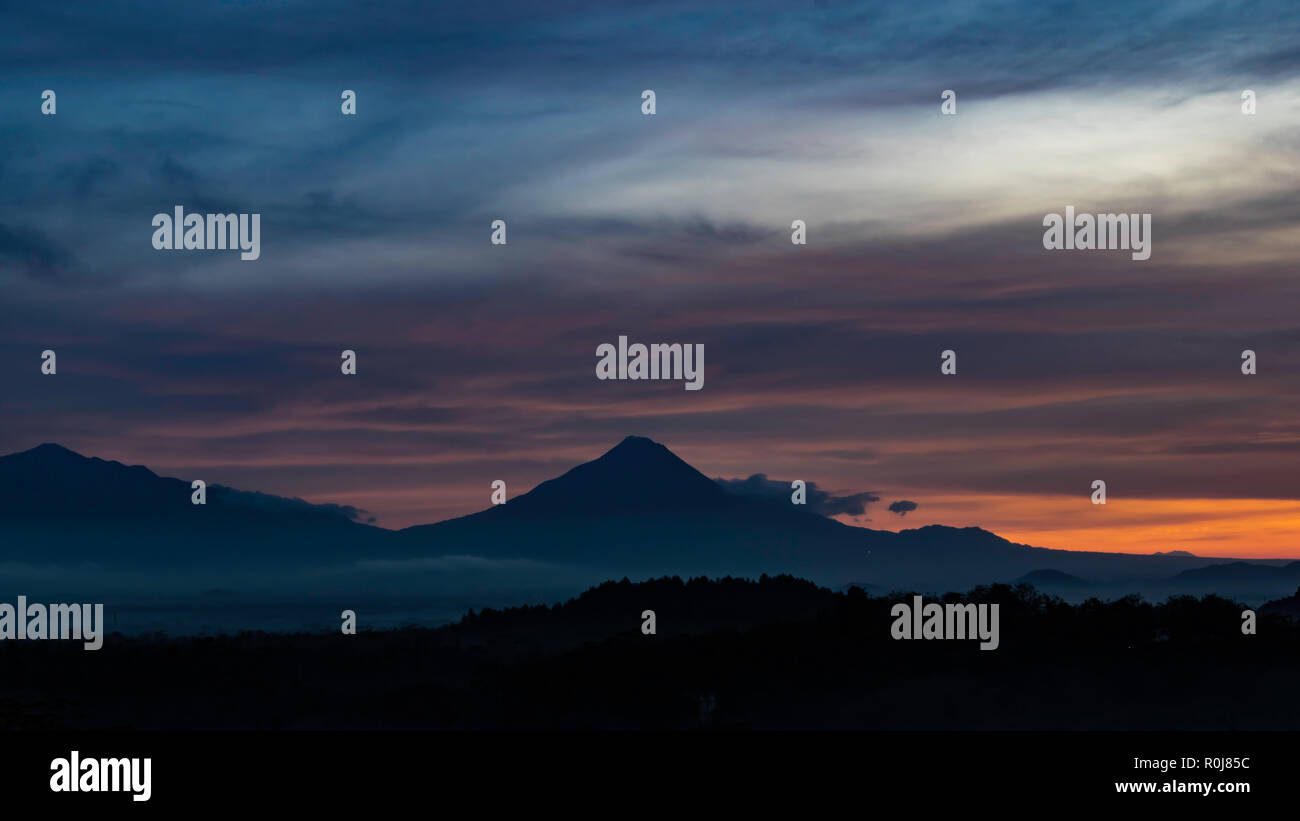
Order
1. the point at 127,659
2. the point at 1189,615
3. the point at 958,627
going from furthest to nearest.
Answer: the point at 127,659 < the point at 958,627 < the point at 1189,615

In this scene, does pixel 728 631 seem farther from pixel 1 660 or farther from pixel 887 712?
pixel 1 660

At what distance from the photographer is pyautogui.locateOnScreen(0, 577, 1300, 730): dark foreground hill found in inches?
3019

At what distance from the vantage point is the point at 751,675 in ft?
291

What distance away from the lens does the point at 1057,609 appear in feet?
289

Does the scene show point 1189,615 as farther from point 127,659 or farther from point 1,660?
point 1,660

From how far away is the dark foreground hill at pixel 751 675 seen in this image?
252 feet

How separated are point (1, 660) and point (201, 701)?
28.4 metres
